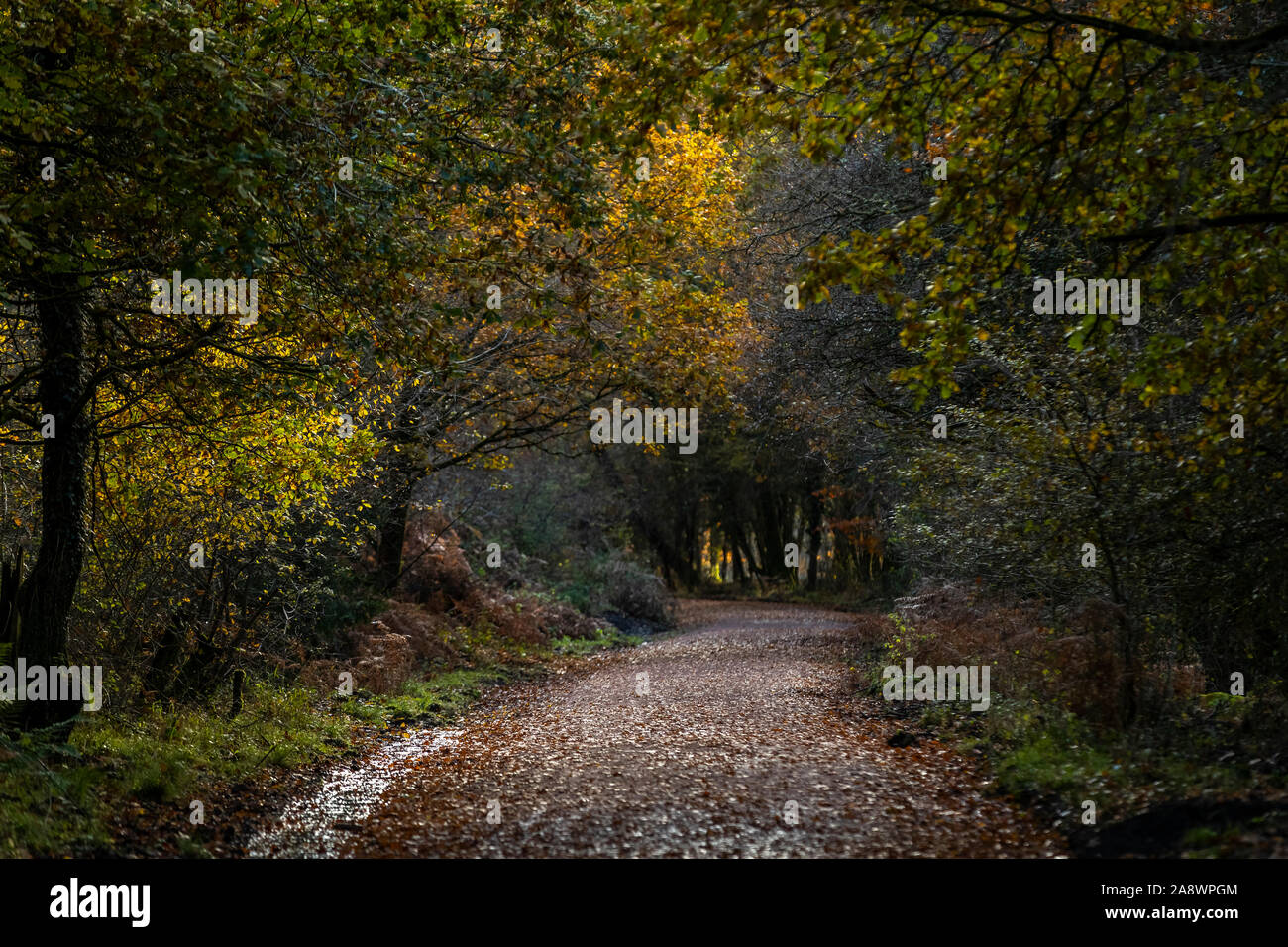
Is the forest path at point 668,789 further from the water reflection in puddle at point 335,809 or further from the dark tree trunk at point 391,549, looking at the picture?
the dark tree trunk at point 391,549

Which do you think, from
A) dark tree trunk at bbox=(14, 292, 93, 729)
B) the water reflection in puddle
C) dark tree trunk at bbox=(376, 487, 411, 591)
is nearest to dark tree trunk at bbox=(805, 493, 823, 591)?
dark tree trunk at bbox=(376, 487, 411, 591)

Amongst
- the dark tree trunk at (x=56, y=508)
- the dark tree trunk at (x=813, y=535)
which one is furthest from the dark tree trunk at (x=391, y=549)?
the dark tree trunk at (x=813, y=535)

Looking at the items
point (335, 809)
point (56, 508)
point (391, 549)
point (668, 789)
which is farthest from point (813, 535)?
point (56, 508)

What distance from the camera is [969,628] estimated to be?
12.2 m

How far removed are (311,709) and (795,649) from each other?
1056 cm

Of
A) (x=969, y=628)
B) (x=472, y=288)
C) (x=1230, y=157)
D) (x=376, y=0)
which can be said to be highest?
(x=376, y=0)

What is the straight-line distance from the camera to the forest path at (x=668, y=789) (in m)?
6.71

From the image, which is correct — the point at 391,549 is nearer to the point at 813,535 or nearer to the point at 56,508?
the point at 56,508

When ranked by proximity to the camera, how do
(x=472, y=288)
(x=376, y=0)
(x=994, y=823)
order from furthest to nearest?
(x=472, y=288)
(x=376, y=0)
(x=994, y=823)

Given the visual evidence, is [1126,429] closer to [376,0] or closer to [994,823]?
[994,823]

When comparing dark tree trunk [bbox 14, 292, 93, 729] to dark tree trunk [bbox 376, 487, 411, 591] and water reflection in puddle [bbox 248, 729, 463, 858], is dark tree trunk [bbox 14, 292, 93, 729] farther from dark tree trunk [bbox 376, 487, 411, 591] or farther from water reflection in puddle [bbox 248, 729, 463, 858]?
dark tree trunk [bbox 376, 487, 411, 591]

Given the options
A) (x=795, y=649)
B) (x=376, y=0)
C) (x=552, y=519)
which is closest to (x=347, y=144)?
(x=376, y=0)

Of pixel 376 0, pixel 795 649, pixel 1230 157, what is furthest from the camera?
pixel 795 649

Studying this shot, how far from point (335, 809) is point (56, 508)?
3459 mm
